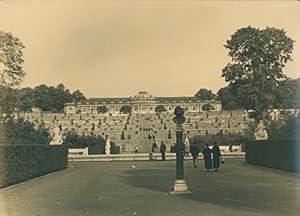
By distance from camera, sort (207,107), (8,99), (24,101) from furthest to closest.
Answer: (207,107), (24,101), (8,99)

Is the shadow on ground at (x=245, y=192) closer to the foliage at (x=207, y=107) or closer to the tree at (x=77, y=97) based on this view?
the foliage at (x=207, y=107)

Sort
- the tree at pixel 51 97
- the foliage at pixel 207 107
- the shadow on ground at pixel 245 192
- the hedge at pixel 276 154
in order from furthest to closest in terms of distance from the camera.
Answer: the tree at pixel 51 97 < the foliage at pixel 207 107 < the hedge at pixel 276 154 < the shadow on ground at pixel 245 192

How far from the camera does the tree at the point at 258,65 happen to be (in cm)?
5097

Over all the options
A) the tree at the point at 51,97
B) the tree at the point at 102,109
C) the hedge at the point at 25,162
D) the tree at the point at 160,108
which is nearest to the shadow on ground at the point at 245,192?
the hedge at the point at 25,162

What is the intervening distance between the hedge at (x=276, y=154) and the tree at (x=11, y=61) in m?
14.5

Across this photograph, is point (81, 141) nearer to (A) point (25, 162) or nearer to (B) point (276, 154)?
(B) point (276, 154)

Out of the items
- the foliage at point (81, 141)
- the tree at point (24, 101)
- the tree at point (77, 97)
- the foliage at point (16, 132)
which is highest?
the tree at point (77, 97)

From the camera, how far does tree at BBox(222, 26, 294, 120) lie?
50969 mm

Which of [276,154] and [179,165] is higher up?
[276,154]

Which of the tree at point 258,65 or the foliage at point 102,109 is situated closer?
the tree at point 258,65

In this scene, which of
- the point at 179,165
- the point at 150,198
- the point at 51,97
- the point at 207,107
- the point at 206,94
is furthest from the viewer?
the point at 206,94

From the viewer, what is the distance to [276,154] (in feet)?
98.7

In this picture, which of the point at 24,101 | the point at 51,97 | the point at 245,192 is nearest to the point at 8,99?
the point at 24,101

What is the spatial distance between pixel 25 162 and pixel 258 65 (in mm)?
31363
